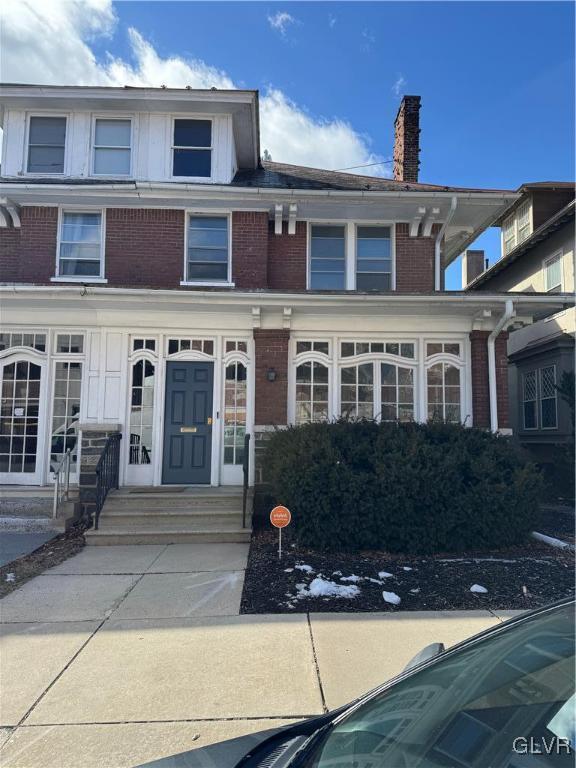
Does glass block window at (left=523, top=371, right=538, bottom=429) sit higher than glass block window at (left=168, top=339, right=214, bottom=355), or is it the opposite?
glass block window at (left=168, top=339, right=214, bottom=355)

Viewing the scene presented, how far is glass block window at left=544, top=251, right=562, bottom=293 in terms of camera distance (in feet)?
45.3

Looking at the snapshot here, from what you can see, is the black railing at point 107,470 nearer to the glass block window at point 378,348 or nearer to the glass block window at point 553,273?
the glass block window at point 378,348

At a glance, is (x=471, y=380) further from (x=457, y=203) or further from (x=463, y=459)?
(x=457, y=203)

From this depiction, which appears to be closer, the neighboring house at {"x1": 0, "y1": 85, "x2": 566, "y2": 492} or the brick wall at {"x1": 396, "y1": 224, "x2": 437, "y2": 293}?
the neighboring house at {"x1": 0, "y1": 85, "x2": 566, "y2": 492}

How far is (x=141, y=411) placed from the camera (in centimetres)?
912

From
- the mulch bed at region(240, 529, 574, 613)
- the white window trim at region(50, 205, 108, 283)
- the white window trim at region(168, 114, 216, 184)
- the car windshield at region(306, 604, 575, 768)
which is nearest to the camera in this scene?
the car windshield at region(306, 604, 575, 768)

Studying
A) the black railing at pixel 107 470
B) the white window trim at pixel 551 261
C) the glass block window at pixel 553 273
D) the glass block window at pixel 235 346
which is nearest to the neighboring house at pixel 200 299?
the glass block window at pixel 235 346

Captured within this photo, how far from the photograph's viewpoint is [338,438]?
7.07 m

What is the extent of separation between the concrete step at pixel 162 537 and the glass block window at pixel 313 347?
3506 millimetres

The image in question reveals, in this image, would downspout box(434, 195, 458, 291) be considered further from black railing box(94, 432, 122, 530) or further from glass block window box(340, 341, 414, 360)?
black railing box(94, 432, 122, 530)

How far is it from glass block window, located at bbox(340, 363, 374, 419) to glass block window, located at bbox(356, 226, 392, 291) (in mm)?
1832

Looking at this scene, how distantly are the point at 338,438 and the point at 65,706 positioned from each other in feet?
15.0

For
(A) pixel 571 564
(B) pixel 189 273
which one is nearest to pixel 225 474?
(B) pixel 189 273

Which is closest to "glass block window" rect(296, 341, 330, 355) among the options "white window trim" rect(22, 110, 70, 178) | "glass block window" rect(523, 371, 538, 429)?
"white window trim" rect(22, 110, 70, 178)
